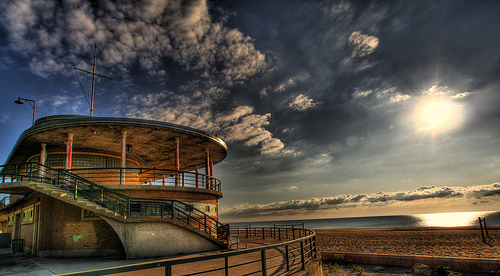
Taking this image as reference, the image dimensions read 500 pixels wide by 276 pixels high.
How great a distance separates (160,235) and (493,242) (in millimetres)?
24656

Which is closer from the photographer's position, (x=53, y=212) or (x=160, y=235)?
(x=160, y=235)

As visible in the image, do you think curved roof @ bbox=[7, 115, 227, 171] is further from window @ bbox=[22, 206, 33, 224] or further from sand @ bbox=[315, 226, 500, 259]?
sand @ bbox=[315, 226, 500, 259]

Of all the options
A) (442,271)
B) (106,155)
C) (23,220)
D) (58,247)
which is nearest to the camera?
(442,271)

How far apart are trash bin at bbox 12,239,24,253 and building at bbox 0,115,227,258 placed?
0.20ft

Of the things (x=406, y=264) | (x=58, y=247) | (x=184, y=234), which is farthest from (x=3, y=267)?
(x=406, y=264)

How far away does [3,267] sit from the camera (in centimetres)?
1138

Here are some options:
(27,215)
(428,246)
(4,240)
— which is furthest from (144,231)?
(428,246)

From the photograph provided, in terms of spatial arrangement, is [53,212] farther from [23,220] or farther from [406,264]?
[406,264]

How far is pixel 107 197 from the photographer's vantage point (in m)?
14.6

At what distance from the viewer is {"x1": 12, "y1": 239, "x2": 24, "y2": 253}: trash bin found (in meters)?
17.4

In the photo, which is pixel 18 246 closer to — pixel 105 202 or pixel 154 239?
pixel 105 202

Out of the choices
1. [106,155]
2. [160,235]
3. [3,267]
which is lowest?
[3,267]

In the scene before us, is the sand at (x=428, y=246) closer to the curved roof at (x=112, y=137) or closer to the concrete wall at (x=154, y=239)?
the concrete wall at (x=154, y=239)

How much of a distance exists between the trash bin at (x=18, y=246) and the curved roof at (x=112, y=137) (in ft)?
19.3
